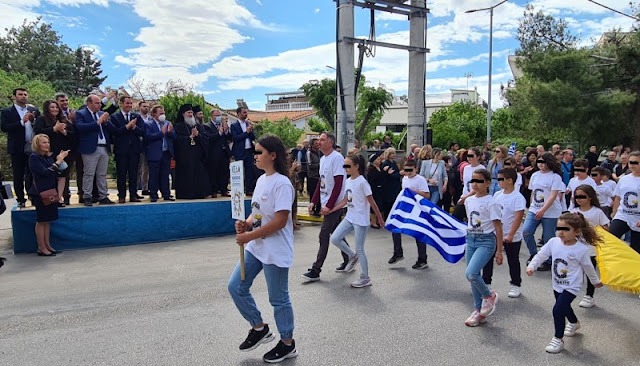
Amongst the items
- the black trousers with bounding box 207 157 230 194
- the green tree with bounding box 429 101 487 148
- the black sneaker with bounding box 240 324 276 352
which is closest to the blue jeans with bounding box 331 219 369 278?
the black sneaker with bounding box 240 324 276 352

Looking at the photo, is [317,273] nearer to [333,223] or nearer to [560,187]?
[333,223]

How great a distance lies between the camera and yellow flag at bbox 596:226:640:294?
4.55 m

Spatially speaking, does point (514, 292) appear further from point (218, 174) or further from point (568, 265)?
point (218, 174)

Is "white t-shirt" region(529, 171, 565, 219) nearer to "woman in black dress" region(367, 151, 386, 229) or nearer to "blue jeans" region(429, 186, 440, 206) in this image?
"blue jeans" region(429, 186, 440, 206)

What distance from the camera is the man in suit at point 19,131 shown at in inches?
323

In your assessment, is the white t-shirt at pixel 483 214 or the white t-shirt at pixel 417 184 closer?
the white t-shirt at pixel 483 214

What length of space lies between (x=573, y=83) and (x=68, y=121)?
18.7 m

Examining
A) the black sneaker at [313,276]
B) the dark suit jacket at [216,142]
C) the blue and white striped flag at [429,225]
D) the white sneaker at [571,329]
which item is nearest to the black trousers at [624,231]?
the blue and white striped flag at [429,225]

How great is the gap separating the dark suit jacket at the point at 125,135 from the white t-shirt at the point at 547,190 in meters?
7.16

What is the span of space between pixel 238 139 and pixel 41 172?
4.15 meters

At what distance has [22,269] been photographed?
7043 millimetres

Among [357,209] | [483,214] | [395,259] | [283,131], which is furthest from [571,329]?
[283,131]

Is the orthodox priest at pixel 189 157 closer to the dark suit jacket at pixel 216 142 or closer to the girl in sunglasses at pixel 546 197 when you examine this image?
the dark suit jacket at pixel 216 142

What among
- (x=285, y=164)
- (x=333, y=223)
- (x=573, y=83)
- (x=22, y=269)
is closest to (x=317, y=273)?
(x=333, y=223)
